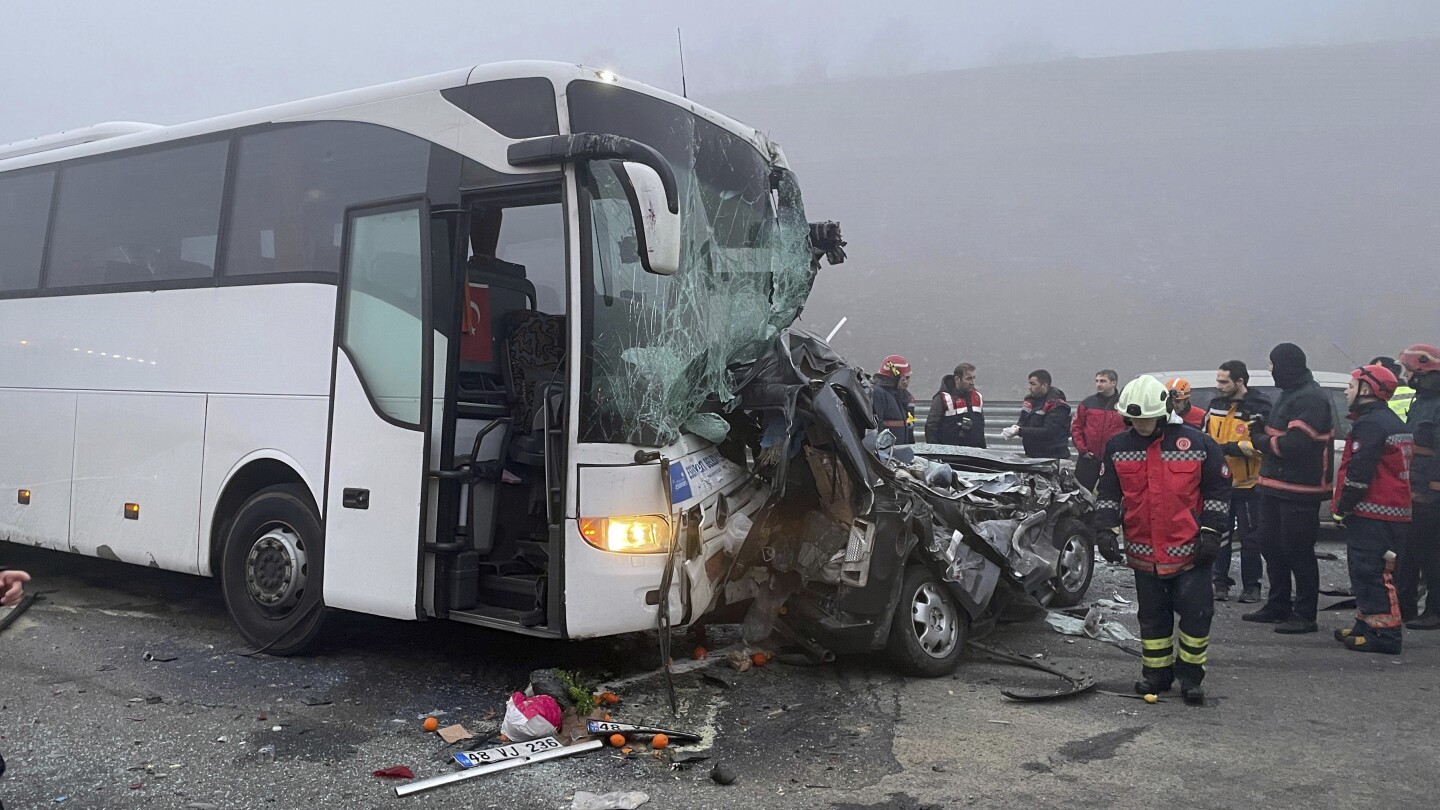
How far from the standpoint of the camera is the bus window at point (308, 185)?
5773 millimetres

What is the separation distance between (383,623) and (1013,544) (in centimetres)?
425

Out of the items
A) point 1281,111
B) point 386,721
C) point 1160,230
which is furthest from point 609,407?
point 1281,111

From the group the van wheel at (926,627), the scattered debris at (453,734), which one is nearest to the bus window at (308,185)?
the scattered debris at (453,734)

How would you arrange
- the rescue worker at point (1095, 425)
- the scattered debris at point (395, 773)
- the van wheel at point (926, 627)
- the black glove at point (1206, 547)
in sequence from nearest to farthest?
the scattered debris at point (395, 773)
the black glove at point (1206, 547)
the van wheel at point (926, 627)
the rescue worker at point (1095, 425)

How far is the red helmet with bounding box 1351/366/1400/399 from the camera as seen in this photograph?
7.02 meters

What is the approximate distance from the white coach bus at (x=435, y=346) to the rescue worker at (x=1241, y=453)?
163 inches

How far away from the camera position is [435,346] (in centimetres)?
545

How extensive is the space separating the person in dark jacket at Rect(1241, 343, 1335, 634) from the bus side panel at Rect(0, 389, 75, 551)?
8.55m

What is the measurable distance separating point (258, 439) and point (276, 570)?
79cm

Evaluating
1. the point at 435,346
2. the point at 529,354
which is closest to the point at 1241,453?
the point at 529,354

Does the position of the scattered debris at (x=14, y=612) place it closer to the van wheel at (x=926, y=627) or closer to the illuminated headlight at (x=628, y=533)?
the illuminated headlight at (x=628, y=533)

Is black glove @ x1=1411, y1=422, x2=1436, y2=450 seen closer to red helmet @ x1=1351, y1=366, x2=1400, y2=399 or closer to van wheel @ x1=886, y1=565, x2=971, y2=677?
red helmet @ x1=1351, y1=366, x2=1400, y2=399

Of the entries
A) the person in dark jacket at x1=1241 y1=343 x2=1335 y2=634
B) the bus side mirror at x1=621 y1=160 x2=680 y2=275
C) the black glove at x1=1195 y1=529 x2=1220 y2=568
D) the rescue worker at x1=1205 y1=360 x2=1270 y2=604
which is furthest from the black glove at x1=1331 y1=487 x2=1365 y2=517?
the bus side mirror at x1=621 y1=160 x2=680 y2=275

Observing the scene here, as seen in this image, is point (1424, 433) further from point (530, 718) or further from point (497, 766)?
point (497, 766)
